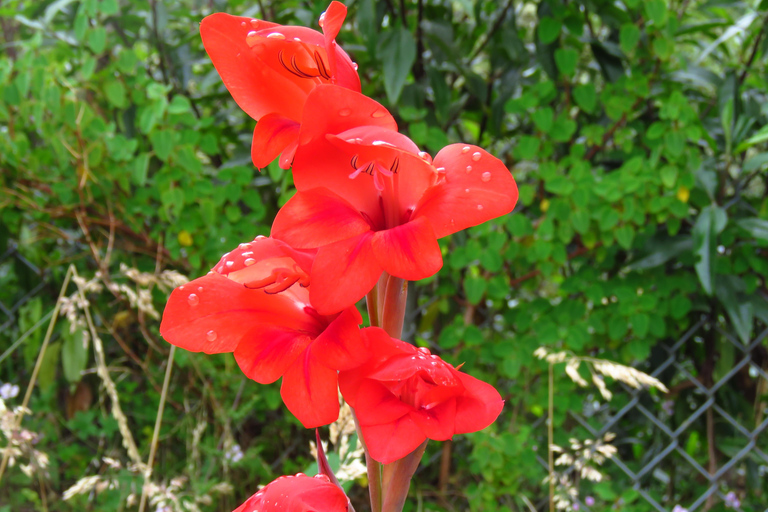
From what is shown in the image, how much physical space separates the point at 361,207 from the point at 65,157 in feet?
3.76

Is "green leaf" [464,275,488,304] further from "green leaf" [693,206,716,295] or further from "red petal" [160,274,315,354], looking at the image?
"red petal" [160,274,315,354]

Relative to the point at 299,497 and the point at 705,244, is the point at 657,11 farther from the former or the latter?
the point at 299,497

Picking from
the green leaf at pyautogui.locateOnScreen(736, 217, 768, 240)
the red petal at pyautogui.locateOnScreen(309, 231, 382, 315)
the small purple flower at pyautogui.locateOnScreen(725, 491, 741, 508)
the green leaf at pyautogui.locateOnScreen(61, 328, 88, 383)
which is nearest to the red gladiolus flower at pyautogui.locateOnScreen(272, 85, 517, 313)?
the red petal at pyautogui.locateOnScreen(309, 231, 382, 315)

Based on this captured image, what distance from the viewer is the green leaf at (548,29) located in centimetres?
124

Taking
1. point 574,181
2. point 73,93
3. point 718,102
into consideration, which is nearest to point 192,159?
point 73,93

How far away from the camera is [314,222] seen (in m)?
0.35

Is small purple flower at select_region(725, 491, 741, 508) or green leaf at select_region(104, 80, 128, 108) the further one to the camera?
small purple flower at select_region(725, 491, 741, 508)

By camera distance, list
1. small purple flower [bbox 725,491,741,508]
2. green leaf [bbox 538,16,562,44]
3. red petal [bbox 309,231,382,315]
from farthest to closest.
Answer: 1. small purple flower [bbox 725,491,741,508]
2. green leaf [bbox 538,16,562,44]
3. red petal [bbox 309,231,382,315]

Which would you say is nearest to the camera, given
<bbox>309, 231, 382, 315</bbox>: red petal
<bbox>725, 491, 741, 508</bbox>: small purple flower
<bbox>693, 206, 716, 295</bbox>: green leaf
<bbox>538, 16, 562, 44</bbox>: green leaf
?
<bbox>309, 231, 382, 315</bbox>: red petal

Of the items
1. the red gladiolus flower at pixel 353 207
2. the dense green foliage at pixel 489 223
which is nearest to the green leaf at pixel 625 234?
the dense green foliage at pixel 489 223

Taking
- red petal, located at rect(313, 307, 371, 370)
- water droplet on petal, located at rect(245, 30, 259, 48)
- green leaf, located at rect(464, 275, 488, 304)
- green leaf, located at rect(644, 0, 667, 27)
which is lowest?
green leaf, located at rect(464, 275, 488, 304)

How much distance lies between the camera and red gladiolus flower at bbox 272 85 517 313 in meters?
0.33

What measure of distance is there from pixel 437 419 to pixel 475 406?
3 centimetres

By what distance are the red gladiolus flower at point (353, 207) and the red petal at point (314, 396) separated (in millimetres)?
55
